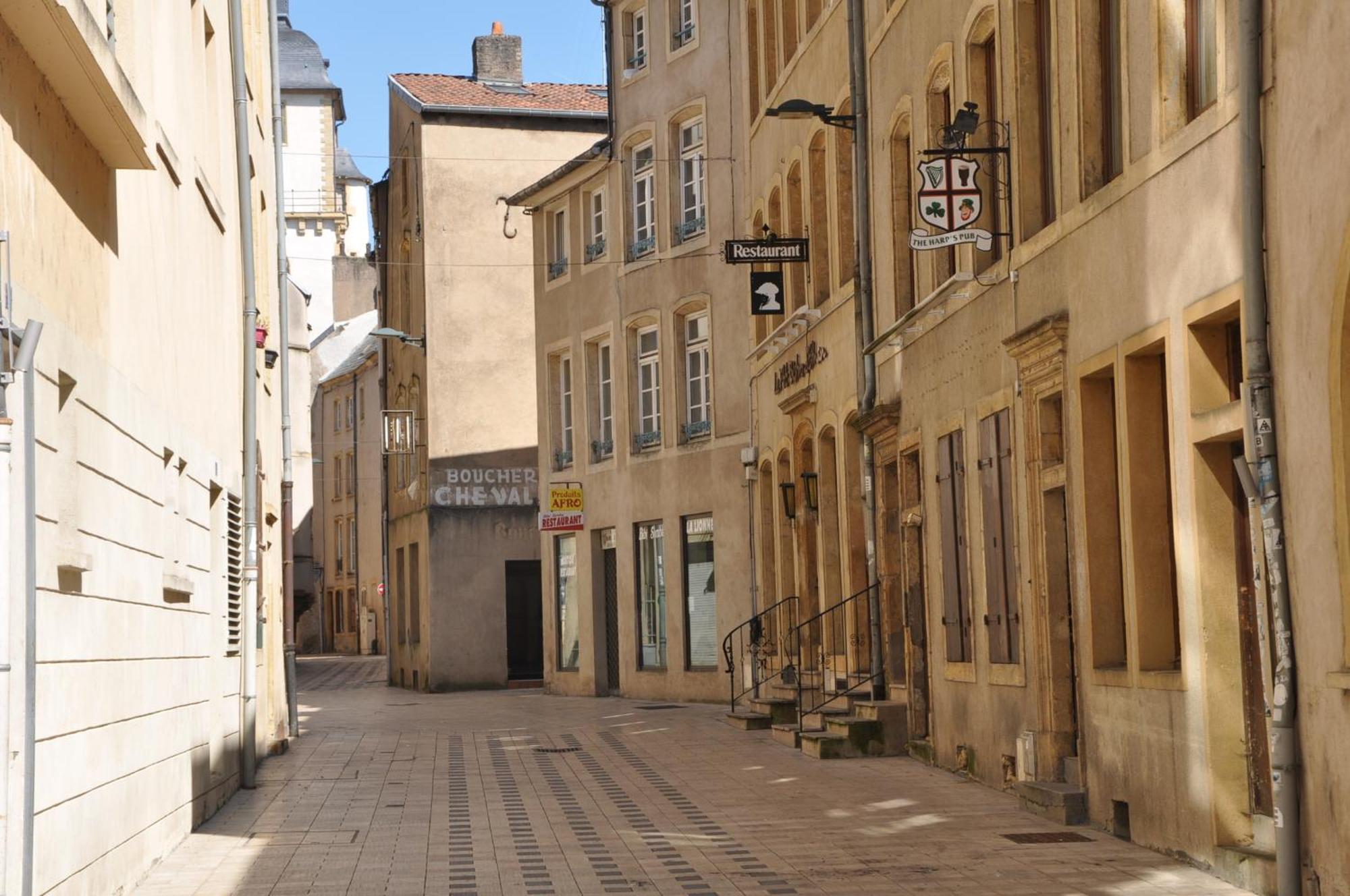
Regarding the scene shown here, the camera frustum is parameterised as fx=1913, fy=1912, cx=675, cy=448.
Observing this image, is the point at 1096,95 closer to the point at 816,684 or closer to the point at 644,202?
the point at 816,684

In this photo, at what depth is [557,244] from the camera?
114 ft

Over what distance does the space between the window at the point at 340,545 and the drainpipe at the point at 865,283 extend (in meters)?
47.2

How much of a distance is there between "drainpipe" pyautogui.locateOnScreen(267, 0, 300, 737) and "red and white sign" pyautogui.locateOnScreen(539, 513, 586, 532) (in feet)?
33.3

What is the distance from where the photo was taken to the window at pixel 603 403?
32.6 m

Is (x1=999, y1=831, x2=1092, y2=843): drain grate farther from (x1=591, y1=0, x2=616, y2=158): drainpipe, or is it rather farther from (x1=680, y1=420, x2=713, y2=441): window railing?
(x1=591, y1=0, x2=616, y2=158): drainpipe

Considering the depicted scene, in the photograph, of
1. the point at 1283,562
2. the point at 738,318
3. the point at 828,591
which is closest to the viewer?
the point at 1283,562

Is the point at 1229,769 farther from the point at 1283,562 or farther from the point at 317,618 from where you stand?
the point at 317,618

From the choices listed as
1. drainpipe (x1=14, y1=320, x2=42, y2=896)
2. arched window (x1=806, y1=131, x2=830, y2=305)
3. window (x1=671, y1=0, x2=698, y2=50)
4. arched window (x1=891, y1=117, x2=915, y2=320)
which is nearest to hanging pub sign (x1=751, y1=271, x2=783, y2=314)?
arched window (x1=806, y1=131, x2=830, y2=305)

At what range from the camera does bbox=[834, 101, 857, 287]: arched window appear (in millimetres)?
20750

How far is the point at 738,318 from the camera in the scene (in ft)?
92.2

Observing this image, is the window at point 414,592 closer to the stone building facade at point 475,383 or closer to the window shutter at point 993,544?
the stone building facade at point 475,383

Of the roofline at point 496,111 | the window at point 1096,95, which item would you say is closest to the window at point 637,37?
the roofline at point 496,111

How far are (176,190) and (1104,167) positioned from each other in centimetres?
619

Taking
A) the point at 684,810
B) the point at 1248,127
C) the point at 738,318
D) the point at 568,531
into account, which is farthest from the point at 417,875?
the point at 568,531
